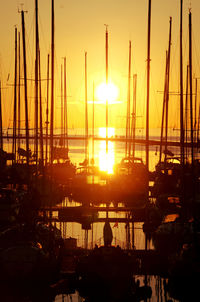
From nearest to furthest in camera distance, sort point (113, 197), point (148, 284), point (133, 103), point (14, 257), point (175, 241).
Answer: point (14, 257), point (148, 284), point (175, 241), point (113, 197), point (133, 103)

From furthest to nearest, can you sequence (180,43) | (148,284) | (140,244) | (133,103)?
(133,103), (180,43), (140,244), (148,284)

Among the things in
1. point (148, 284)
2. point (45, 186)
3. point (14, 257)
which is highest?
point (45, 186)

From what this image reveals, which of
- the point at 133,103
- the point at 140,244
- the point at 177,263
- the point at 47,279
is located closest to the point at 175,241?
the point at 140,244

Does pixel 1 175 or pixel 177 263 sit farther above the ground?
pixel 1 175

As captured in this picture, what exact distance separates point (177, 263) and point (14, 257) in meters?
6.51

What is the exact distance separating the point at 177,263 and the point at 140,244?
6665 millimetres

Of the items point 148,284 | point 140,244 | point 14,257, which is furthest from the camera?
point 140,244

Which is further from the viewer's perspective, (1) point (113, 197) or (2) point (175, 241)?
(1) point (113, 197)

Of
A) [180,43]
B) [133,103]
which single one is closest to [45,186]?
[180,43]

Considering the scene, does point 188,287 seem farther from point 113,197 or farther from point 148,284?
point 113,197

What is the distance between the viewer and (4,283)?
60.4 ft

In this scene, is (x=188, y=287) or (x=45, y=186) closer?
(x=188, y=287)

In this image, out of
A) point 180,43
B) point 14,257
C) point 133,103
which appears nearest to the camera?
point 14,257

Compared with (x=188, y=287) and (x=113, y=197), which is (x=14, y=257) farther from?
(x=113, y=197)
